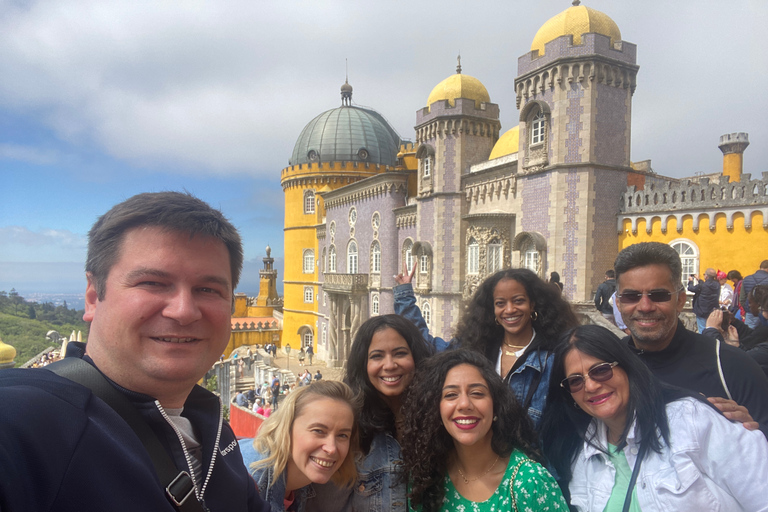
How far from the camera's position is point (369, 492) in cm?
281

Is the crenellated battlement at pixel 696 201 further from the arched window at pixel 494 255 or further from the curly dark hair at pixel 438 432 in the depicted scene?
the curly dark hair at pixel 438 432

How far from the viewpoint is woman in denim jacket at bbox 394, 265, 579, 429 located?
336cm

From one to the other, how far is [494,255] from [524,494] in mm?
14938

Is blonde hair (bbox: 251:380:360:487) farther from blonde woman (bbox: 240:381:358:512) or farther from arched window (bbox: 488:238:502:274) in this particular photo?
arched window (bbox: 488:238:502:274)

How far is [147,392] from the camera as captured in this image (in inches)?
56.6

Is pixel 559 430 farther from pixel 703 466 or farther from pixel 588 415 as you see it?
pixel 703 466

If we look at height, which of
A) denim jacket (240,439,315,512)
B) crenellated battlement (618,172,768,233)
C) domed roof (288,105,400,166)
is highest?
domed roof (288,105,400,166)

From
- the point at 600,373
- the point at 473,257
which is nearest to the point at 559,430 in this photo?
the point at 600,373

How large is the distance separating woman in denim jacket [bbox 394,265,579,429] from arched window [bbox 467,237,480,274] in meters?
13.6

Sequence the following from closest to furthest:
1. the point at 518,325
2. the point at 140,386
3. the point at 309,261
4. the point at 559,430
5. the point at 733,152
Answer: the point at 140,386, the point at 559,430, the point at 518,325, the point at 733,152, the point at 309,261

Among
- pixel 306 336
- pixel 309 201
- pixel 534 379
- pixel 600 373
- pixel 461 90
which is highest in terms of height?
pixel 461 90

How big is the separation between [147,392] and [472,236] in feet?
55.0

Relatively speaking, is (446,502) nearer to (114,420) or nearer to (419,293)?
(114,420)

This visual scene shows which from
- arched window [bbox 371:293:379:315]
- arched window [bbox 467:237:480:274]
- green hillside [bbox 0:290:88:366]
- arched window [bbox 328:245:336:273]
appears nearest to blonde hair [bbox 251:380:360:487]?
arched window [bbox 467:237:480:274]
